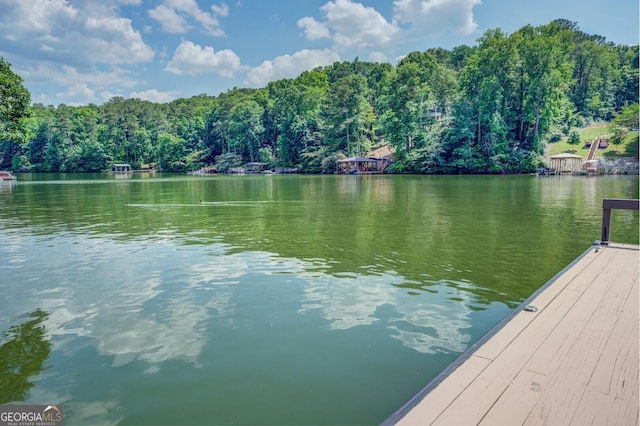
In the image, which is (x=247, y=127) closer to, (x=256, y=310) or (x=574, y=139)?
(x=574, y=139)

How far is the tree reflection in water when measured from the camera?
4.45m

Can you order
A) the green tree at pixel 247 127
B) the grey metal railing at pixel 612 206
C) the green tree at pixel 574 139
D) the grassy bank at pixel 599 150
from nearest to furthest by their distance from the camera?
the grey metal railing at pixel 612 206 → the grassy bank at pixel 599 150 → the green tree at pixel 574 139 → the green tree at pixel 247 127

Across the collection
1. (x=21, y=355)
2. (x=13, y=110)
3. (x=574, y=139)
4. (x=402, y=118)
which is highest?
(x=402, y=118)

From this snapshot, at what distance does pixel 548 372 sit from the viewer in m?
3.55

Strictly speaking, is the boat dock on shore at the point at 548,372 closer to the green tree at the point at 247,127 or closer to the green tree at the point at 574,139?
the green tree at the point at 574,139

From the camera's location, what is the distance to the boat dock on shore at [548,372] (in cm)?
293

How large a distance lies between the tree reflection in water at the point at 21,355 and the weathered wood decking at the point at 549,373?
13.1ft

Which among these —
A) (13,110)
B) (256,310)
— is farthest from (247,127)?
(256,310)

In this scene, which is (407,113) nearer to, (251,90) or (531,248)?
(531,248)

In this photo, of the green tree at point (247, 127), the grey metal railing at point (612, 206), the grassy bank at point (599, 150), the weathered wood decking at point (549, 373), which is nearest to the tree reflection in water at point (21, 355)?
the weathered wood decking at point (549, 373)

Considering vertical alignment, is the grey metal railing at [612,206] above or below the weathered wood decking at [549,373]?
above

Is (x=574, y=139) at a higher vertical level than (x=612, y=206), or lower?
higher

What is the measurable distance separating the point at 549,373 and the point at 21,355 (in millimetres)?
5844

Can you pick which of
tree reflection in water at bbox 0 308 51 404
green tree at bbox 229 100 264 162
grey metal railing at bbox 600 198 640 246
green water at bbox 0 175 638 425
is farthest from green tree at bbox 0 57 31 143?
green tree at bbox 229 100 264 162
